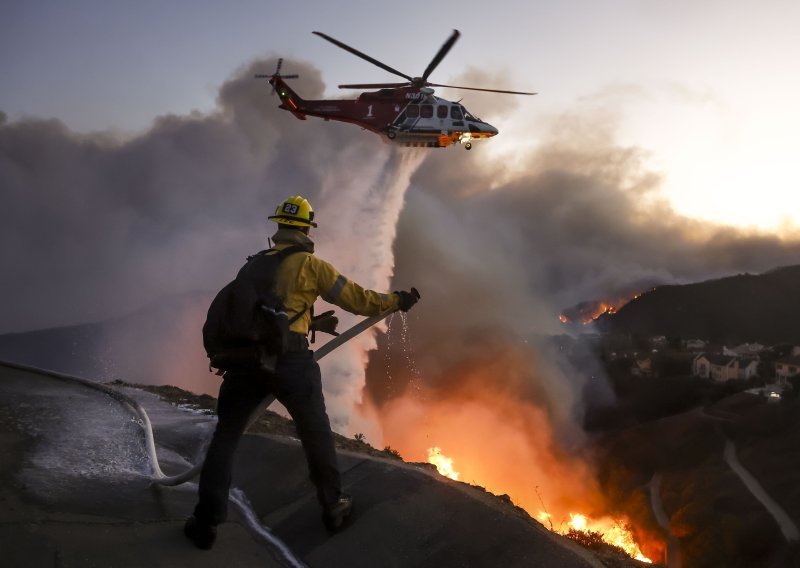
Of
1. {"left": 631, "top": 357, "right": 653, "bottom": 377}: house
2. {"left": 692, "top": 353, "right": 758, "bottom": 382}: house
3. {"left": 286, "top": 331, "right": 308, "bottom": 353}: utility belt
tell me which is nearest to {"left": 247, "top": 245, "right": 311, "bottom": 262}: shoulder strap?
{"left": 286, "top": 331, "right": 308, "bottom": 353}: utility belt

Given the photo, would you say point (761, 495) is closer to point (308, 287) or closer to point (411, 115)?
point (411, 115)

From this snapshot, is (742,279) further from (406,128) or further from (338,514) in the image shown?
(338,514)

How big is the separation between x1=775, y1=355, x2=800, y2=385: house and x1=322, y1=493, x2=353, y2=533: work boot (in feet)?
239

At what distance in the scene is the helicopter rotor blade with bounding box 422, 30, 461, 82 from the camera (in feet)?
70.5

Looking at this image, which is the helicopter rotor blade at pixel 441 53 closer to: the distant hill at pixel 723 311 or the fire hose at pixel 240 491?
the fire hose at pixel 240 491

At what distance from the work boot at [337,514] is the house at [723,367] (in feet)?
250

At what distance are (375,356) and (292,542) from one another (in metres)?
102

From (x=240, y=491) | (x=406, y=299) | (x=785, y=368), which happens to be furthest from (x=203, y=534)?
(x=785, y=368)

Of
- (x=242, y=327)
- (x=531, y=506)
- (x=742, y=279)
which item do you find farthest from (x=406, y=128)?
(x=742, y=279)

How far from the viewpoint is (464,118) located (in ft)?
82.1

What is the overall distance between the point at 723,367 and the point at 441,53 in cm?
6735

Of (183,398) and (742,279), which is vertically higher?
(742,279)

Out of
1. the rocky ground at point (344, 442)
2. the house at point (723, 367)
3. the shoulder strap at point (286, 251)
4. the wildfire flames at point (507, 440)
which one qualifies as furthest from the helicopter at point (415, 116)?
the house at point (723, 367)

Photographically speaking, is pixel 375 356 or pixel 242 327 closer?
pixel 242 327
